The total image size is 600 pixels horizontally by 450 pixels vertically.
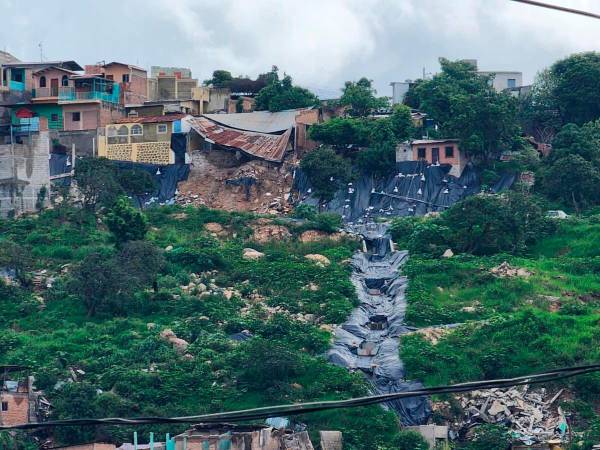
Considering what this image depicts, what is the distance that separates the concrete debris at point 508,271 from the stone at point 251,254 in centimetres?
619

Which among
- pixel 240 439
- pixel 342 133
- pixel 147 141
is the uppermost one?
pixel 342 133

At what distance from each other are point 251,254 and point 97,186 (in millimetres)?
5135

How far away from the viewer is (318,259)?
35.2m

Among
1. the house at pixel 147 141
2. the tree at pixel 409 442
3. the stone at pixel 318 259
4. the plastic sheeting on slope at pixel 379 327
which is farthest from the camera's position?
the house at pixel 147 141

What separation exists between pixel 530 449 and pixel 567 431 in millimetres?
1487

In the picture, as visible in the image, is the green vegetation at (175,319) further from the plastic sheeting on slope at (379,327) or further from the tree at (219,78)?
the tree at (219,78)

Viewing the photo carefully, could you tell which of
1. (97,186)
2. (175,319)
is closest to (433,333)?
(175,319)

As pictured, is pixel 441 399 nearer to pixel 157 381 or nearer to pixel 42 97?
pixel 157 381

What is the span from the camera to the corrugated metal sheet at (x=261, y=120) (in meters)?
42.6

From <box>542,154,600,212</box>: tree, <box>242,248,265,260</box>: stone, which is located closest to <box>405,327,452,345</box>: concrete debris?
<box>242,248,265,260</box>: stone

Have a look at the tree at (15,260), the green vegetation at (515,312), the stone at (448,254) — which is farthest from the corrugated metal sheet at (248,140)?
the tree at (15,260)

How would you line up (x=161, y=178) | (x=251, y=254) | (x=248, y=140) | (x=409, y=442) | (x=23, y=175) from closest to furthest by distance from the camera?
(x=409, y=442) → (x=251, y=254) → (x=23, y=175) → (x=161, y=178) → (x=248, y=140)

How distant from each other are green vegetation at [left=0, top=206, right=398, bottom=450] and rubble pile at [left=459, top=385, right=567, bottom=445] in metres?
2.12

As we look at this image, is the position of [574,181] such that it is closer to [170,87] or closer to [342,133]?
[342,133]
